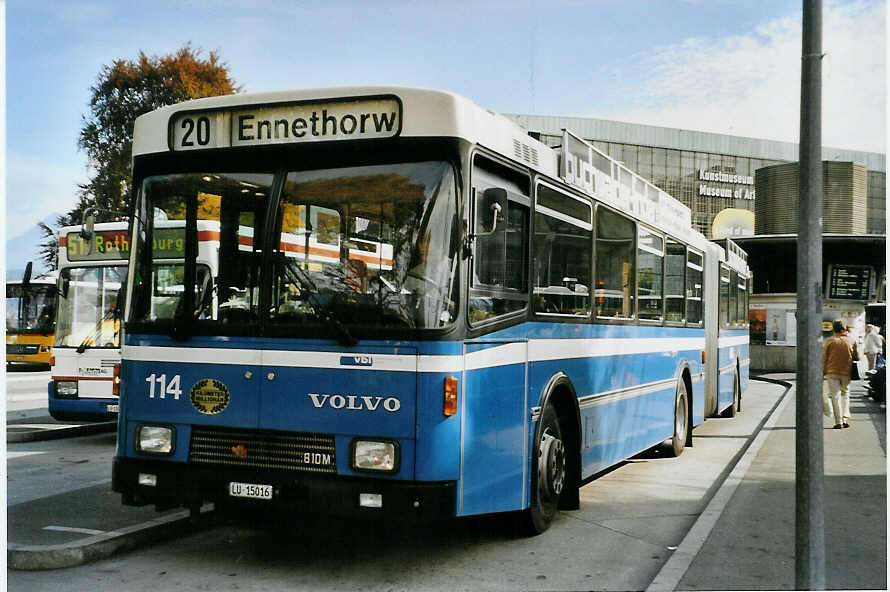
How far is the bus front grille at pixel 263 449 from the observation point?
239 inches

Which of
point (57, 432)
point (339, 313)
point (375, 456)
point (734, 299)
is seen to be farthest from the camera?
point (734, 299)

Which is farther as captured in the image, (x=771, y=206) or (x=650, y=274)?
(x=771, y=206)

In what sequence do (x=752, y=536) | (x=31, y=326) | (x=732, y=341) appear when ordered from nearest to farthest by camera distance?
(x=752, y=536), (x=732, y=341), (x=31, y=326)

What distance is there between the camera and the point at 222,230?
6.47 meters

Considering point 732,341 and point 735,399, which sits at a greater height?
point 732,341

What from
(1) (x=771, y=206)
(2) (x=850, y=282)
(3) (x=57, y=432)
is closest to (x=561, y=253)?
(3) (x=57, y=432)

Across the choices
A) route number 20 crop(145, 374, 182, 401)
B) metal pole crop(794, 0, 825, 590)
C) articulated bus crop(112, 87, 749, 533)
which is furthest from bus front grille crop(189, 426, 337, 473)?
metal pole crop(794, 0, 825, 590)

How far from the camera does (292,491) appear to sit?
19.8 ft

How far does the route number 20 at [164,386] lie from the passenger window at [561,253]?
8.86 feet

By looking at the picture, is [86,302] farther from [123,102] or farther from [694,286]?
[123,102]

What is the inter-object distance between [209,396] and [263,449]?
543 millimetres

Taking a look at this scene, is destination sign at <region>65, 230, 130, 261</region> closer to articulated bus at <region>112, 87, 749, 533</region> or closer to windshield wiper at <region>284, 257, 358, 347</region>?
articulated bus at <region>112, 87, 749, 533</region>

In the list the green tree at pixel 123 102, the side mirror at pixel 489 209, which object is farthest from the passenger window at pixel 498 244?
the green tree at pixel 123 102

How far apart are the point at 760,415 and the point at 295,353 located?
1473 centimetres
